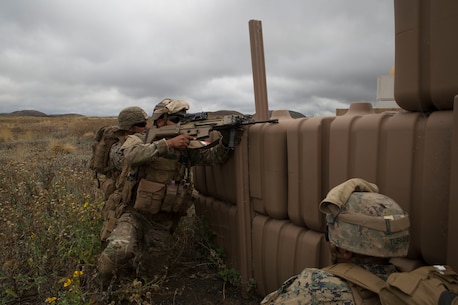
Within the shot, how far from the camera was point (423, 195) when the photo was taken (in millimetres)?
1866

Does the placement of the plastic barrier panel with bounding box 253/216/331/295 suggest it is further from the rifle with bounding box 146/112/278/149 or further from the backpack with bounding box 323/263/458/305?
the backpack with bounding box 323/263/458/305

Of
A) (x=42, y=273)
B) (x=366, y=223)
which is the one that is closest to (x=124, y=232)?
(x=42, y=273)

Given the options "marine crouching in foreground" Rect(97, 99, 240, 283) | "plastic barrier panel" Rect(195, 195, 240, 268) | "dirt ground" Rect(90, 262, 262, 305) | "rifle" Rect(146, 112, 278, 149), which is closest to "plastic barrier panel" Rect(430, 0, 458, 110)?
"rifle" Rect(146, 112, 278, 149)

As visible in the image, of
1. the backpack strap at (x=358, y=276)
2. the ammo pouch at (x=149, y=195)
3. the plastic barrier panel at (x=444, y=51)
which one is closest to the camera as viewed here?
the backpack strap at (x=358, y=276)

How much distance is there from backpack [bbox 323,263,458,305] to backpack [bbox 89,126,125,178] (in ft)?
12.6

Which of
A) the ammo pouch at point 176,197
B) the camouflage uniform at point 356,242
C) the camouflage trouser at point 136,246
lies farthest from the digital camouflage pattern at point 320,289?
the ammo pouch at point 176,197

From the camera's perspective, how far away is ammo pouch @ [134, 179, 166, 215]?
144 inches

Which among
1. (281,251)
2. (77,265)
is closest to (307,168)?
(281,251)

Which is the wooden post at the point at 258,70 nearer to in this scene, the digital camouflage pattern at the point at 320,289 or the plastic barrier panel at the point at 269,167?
the plastic barrier panel at the point at 269,167

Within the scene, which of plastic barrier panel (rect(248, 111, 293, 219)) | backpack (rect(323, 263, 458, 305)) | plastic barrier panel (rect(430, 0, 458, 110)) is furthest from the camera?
plastic barrier panel (rect(248, 111, 293, 219))

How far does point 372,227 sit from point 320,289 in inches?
12.9

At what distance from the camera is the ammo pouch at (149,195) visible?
3668 mm

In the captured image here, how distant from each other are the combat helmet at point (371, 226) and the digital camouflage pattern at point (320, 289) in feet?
0.35

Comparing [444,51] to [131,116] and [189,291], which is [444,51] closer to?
[189,291]
